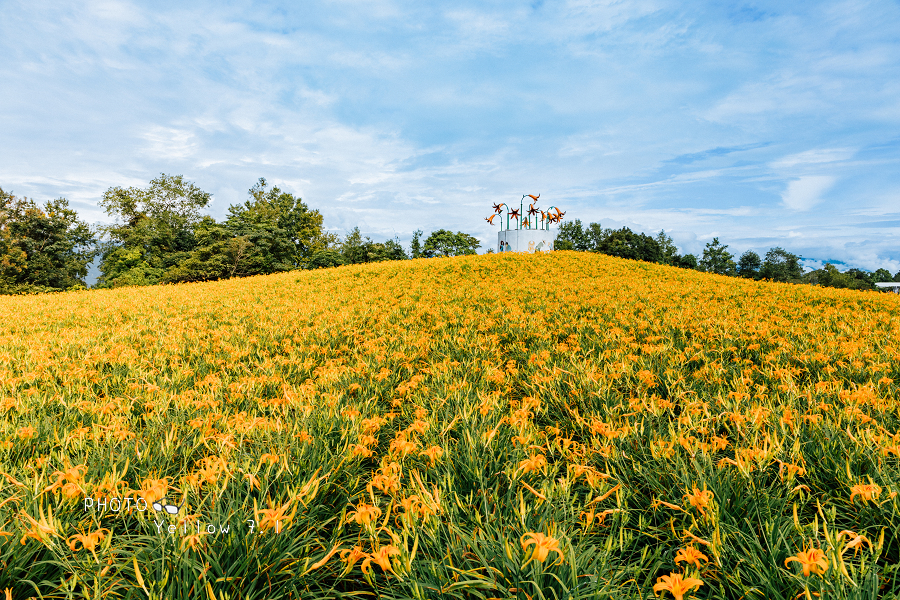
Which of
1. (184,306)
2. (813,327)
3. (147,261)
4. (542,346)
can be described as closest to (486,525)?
(542,346)

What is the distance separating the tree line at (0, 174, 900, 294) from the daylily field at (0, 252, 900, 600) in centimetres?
2639

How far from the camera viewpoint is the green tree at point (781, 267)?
51188mm

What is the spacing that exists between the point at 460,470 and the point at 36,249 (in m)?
41.1

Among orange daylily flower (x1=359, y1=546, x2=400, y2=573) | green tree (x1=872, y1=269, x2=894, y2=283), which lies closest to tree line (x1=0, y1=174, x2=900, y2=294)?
orange daylily flower (x1=359, y1=546, x2=400, y2=573)

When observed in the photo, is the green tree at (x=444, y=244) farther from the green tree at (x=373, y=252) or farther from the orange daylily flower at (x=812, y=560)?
the orange daylily flower at (x=812, y=560)

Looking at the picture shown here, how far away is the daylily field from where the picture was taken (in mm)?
1269

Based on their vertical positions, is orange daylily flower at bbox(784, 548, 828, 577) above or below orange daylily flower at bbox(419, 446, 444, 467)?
above

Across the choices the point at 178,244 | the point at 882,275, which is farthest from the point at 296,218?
the point at 882,275

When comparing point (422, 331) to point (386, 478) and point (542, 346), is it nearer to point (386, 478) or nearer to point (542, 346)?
point (542, 346)

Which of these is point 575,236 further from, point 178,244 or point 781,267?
point 178,244

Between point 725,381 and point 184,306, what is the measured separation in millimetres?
9329

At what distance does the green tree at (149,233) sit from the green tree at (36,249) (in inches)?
87.5

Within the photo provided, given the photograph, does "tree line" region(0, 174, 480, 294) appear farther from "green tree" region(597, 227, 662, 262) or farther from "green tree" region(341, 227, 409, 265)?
"green tree" region(597, 227, 662, 262)

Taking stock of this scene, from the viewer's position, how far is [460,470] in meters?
1.91
